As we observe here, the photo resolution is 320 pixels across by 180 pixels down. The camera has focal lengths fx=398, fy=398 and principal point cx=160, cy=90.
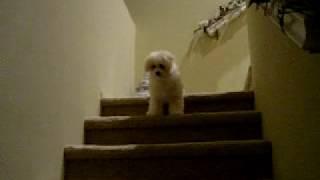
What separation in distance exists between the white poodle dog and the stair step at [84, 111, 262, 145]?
27 cm

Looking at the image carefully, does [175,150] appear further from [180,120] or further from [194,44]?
[194,44]

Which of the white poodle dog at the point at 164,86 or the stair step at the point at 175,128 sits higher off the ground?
the white poodle dog at the point at 164,86

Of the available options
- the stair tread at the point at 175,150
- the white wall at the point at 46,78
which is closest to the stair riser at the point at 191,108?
the white wall at the point at 46,78

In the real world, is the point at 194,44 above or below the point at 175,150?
above

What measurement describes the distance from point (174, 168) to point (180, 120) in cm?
39

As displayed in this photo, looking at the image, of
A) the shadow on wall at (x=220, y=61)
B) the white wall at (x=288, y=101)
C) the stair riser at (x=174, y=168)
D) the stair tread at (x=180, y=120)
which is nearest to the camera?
the white wall at (x=288, y=101)

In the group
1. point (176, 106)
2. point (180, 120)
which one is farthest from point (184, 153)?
point (176, 106)

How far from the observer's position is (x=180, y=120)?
2.35 m

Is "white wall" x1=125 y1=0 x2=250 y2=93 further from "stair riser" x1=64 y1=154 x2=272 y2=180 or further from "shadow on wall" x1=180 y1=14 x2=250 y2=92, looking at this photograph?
"stair riser" x1=64 y1=154 x2=272 y2=180

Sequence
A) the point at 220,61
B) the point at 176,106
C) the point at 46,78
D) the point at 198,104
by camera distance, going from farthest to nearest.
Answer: the point at 220,61, the point at 198,104, the point at 176,106, the point at 46,78

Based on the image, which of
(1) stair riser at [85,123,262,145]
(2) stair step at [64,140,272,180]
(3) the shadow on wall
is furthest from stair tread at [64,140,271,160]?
(3) the shadow on wall

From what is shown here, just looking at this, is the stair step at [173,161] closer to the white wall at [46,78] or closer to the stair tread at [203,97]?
the white wall at [46,78]

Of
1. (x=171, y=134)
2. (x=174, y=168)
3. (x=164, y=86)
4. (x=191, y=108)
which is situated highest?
(x=164, y=86)

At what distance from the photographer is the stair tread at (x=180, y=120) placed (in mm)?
2301
